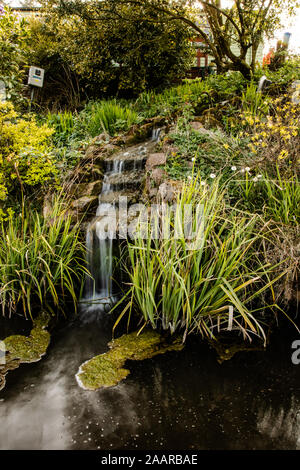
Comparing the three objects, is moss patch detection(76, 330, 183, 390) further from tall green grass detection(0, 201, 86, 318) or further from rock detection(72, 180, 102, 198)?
rock detection(72, 180, 102, 198)

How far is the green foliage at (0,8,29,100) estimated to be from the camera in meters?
4.97

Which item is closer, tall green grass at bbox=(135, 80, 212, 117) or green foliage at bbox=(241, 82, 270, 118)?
green foliage at bbox=(241, 82, 270, 118)

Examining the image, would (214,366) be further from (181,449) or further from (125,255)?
(125,255)

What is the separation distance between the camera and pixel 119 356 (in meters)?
2.71

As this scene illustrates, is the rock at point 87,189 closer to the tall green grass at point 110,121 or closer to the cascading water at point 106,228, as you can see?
the cascading water at point 106,228

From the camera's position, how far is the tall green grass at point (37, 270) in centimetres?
316

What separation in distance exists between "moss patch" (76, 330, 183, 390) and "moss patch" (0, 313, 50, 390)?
0.50 meters

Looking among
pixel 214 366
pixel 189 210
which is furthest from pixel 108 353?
pixel 189 210

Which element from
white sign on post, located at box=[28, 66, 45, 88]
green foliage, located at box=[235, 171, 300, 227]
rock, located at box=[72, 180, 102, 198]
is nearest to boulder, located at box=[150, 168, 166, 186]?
rock, located at box=[72, 180, 102, 198]

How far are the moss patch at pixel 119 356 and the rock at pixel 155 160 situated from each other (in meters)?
2.53

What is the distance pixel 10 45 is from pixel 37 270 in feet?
14.1

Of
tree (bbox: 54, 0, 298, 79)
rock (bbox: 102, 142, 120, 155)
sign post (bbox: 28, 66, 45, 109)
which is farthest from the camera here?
sign post (bbox: 28, 66, 45, 109)

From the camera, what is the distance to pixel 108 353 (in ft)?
9.09

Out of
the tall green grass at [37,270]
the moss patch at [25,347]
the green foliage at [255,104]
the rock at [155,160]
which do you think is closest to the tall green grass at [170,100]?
the green foliage at [255,104]
